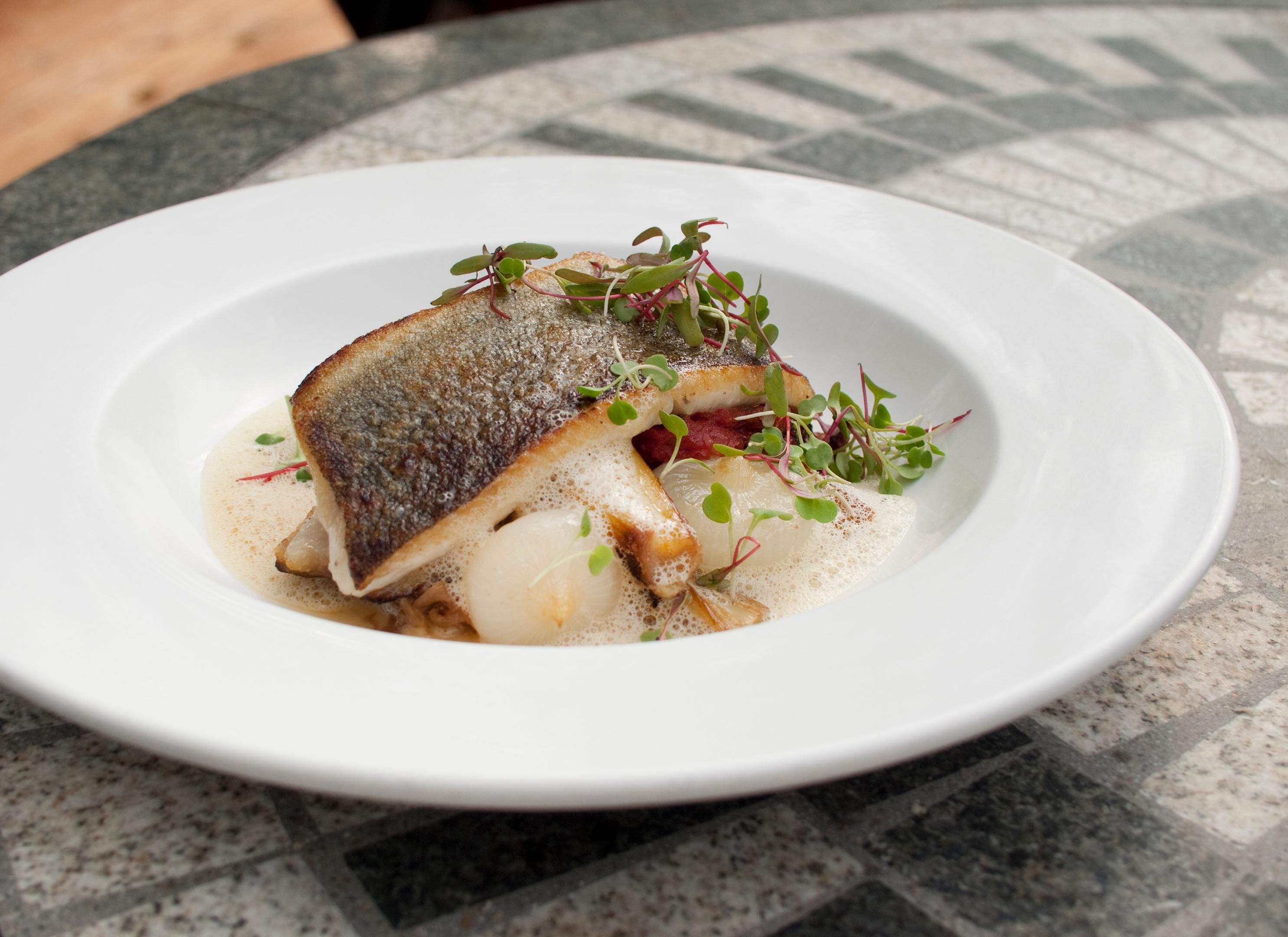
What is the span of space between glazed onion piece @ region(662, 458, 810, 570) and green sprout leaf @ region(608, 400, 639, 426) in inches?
6.4

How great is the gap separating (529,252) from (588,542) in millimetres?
601

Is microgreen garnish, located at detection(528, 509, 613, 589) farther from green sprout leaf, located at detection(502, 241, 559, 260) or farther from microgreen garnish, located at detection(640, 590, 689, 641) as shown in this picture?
green sprout leaf, located at detection(502, 241, 559, 260)

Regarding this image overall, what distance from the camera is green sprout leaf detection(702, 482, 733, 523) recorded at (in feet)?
4.95

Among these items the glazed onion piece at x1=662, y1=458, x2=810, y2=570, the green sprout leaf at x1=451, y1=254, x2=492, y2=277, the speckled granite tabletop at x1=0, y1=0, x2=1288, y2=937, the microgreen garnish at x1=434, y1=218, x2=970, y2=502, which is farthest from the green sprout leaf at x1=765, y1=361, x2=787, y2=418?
the speckled granite tabletop at x1=0, y1=0, x2=1288, y2=937

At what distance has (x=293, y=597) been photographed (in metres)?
1.52

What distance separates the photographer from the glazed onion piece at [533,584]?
4.47ft

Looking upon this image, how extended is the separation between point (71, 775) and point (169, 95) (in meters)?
3.82

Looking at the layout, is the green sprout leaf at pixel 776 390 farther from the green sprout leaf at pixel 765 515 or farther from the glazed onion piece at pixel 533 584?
the glazed onion piece at pixel 533 584

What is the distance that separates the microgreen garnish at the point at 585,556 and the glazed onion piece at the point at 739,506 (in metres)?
0.20

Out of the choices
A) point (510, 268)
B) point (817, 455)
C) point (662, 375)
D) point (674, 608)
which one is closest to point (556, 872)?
point (674, 608)

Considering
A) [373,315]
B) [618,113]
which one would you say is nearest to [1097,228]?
[618,113]

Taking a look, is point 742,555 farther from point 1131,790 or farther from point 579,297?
point 1131,790

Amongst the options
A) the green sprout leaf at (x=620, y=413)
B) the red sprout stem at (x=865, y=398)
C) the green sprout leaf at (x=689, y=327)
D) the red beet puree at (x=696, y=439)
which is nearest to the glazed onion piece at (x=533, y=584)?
the green sprout leaf at (x=620, y=413)

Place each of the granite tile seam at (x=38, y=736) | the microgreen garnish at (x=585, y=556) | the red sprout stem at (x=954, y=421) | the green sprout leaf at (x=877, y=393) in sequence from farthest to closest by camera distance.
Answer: the green sprout leaf at (x=877, y=393)
the red sprout stem at (x=954, y=421)
the microgreen garnish at (x=585, y=556)
the granite tile seam at (x=38, y=736)
